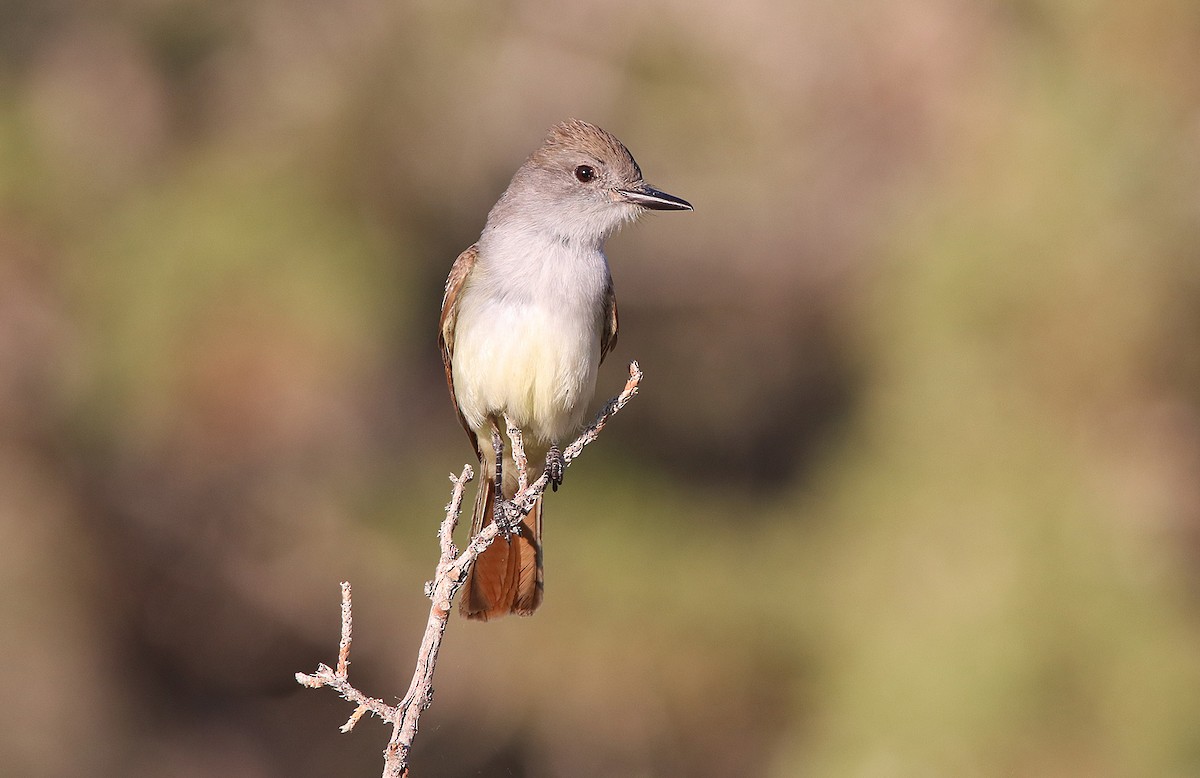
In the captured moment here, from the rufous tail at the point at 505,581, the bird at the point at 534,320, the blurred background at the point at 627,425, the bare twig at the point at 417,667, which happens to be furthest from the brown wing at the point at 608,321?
→ the blurred background at the point at 627,425

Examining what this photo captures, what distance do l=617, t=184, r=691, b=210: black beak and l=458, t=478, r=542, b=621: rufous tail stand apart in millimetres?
954

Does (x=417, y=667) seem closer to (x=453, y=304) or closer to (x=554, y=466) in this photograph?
(x=554, y=466)

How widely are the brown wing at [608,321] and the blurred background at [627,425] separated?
9.25 feet

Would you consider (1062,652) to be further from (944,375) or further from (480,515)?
(480,515)

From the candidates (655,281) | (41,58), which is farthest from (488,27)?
(41,58)

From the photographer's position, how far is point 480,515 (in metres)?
4.02

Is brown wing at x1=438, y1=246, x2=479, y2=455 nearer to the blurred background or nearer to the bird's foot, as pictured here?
the bird's foot

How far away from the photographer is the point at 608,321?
3.96m

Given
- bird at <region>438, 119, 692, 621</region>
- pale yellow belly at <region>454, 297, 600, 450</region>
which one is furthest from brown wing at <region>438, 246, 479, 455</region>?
pale yellow belly at <region>454, 297, 600, 450</region>

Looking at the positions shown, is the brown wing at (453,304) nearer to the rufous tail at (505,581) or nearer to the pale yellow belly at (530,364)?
the pale yellow belly at (530,364)

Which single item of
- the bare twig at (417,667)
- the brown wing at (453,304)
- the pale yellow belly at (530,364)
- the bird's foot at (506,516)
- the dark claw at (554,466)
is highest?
the brown wing at (453,304)

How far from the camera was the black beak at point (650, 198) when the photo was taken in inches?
151

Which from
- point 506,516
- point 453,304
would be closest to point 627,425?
point 453,304

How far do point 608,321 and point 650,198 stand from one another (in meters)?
0.40
